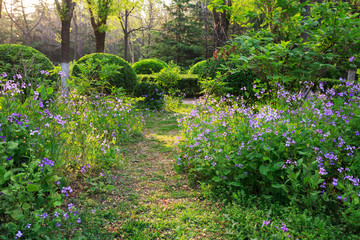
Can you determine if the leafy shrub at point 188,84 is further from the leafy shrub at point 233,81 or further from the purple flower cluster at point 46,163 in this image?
the purple flower cluster at point 46,163

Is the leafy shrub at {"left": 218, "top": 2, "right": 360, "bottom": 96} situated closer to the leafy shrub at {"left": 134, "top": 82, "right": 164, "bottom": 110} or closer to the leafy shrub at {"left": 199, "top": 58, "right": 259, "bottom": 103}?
the leafy shrub at {"left": 199, "top": 58, "right": 259, "bottom": 103}

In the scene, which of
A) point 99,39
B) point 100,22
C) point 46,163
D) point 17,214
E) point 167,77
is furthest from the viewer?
point 99,39

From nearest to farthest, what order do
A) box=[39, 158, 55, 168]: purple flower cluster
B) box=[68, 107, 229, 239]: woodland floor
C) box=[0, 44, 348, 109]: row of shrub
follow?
box=[39, 158, 55, 168]: purple flower cluster, box=[68, 107, 229, 239]: woodland floor, box=[0, 44, 348, 109]: row of shrub

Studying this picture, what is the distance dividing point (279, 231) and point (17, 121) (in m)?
2.51

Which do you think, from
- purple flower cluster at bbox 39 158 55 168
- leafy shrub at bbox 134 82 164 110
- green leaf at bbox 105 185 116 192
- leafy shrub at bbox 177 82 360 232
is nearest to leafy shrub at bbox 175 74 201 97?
leafy shrub at bbox 134 82 164 110

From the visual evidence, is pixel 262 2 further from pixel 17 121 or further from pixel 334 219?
pixel 17 121

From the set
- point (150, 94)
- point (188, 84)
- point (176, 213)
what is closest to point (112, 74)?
point (150, 94)

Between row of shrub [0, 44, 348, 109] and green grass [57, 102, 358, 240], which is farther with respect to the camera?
row of shrub [0, 44, 348, 109]

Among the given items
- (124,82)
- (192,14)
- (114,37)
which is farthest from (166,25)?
(124,82)

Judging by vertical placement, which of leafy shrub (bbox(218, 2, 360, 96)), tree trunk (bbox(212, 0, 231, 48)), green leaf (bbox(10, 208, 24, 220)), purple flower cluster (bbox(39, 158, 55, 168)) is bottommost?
green leaf (bbox(10, 208, 24, 220))

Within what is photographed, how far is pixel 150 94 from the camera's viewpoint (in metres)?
8.80

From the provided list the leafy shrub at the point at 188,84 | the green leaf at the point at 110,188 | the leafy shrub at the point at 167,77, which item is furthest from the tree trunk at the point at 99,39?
the green leaf at the point at 110,188

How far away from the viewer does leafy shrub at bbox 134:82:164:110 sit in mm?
8742

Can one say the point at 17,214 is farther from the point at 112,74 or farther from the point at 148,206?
the point at 112,74
